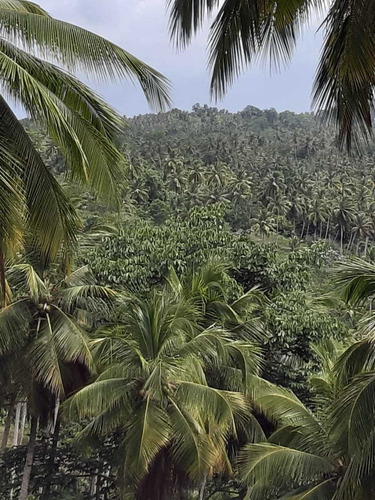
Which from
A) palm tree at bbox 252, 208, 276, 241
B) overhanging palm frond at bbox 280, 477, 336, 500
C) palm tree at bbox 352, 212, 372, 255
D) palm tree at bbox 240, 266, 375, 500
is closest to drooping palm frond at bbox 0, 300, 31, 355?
palm tree at bbox 240, 266, 375, 500

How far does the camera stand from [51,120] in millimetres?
4789

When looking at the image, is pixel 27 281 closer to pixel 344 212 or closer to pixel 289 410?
pixel 289 410

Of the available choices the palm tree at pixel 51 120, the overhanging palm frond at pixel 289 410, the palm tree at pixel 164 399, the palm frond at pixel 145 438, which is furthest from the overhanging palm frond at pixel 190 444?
the palm tree at pixel 51 120

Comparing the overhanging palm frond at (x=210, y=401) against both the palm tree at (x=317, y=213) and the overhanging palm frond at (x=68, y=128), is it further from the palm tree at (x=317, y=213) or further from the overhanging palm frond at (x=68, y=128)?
the palm tree at (x=317, y=213)

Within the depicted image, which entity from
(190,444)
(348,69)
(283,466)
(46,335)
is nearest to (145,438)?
(190,444)

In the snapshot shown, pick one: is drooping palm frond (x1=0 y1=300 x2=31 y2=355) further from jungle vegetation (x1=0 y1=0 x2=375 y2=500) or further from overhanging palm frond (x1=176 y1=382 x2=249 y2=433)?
overhanging palm frond (x1=176 y1=382 x2=249 y2=433)

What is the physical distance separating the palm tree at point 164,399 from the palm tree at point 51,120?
482 cm

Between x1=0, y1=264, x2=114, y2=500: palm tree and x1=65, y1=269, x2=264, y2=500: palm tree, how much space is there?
851 millimetres

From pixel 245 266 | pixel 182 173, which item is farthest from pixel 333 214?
pixel 245 266

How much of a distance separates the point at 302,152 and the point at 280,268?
75233 mm

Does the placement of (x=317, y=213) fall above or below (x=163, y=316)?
above

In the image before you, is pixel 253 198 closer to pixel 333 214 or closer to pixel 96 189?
pixel 333 214

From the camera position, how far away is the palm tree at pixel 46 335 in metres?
11.8

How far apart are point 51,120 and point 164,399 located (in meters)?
6.83
